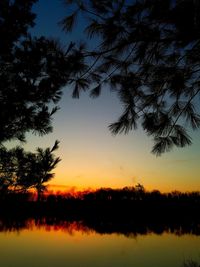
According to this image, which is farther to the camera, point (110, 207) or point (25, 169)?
point (110, 207)

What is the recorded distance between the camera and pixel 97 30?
4242 mm

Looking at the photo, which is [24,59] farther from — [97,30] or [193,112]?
[193,112]

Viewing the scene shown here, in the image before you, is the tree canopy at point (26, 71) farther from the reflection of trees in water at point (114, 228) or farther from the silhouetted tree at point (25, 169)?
the reflection of trees in water at point (114, 228)

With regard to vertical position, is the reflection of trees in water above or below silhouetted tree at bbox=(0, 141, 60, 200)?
below

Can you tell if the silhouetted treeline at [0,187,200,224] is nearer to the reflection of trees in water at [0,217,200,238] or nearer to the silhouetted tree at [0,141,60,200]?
the reflection of trees in water at [0,217,200,238]

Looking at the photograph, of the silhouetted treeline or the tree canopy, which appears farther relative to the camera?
the silhouetted treeline

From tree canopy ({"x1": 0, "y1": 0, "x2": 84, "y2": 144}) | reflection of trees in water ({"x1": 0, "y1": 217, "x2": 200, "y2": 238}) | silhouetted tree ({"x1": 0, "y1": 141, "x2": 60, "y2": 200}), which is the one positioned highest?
tree canopy ({"x1": 0, "y1": 0, "x2": 84, "y2": 144})

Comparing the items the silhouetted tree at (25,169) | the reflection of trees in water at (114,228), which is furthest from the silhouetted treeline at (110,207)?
the silhouetted tree at (25,169)

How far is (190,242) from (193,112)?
1064 cm

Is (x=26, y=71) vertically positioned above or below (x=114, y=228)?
above

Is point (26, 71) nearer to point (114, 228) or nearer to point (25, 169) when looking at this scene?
point (25, 169)

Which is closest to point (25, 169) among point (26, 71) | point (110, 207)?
point (26, 71)

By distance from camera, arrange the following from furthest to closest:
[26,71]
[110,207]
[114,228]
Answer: [110,207]
[114,228]
[26,71]

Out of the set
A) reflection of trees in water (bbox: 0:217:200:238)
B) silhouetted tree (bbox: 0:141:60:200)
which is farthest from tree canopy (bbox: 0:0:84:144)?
reflection of trees in water (bbox: 0:217:200:238)
